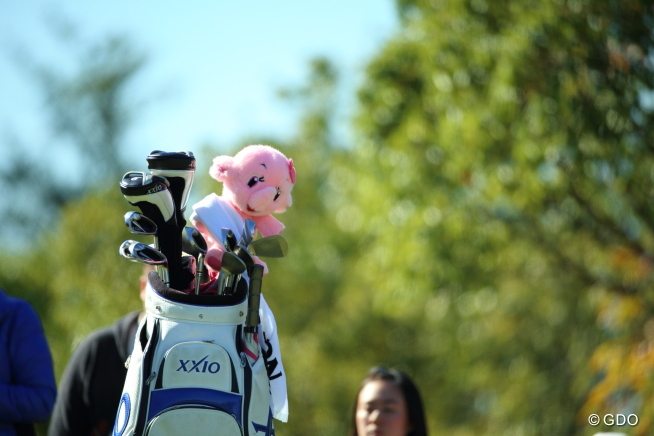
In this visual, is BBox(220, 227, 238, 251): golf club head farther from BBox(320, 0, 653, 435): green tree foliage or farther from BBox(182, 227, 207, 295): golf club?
BBox(320, 0, 653, 435): green tree foliage

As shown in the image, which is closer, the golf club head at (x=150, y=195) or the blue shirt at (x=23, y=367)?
the golf club head at (x=150, y=195)

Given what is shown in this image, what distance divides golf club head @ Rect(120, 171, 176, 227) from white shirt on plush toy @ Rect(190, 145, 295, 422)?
17cm

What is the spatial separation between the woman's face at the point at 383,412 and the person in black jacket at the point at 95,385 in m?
1.08

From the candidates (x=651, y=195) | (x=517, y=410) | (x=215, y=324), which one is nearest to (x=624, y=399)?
(x=651, y=195)

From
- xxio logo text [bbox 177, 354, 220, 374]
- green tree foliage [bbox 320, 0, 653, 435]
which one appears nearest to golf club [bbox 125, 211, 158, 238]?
xxio logo text [bbox 177, 354, 220, 374]

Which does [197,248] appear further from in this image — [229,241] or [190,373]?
[190,373]

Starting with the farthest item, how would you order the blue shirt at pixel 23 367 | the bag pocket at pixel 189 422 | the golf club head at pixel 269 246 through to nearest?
the blue shirt at pixel 23 367
the golf club head at pixel 269 246
the bag pocket at pixel 189 422

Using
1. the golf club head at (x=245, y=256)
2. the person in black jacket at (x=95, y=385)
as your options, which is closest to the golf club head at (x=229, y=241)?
the golf club head at (x=245, y=256)

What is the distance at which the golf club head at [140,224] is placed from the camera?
2223mm

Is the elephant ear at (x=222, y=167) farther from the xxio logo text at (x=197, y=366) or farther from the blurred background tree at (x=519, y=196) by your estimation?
the blurred background tree at (x=519, y=196)

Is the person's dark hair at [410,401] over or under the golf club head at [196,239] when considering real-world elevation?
over

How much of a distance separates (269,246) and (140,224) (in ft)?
1.08

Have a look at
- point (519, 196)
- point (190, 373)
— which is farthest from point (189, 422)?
point (519, 196)

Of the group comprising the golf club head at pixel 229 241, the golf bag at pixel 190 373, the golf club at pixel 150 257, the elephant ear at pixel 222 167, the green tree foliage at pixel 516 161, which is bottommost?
the golf bag at pixel 190 373
